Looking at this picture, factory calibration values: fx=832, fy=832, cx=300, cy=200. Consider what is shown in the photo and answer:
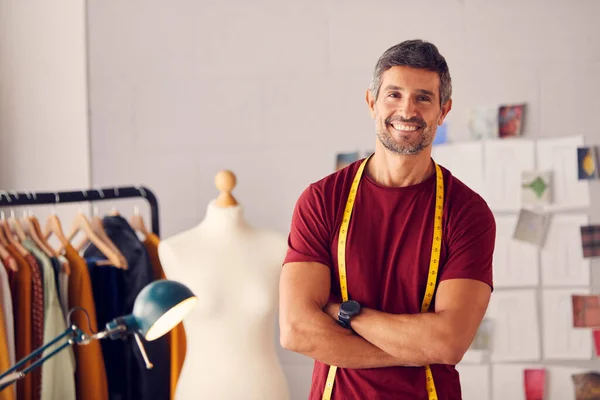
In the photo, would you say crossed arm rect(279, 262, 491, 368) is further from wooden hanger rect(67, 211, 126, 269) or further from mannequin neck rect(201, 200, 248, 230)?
wooden hanger rect(67, 211, 126, 269)

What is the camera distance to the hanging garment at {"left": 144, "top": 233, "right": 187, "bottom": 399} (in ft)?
9.54

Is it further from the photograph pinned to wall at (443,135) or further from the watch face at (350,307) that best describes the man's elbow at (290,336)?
the photograph pinned to wall at (443,135)

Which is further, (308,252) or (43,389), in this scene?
(43,389)

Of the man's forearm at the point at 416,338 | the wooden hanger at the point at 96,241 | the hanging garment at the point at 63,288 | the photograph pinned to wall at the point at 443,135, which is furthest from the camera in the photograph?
the photograph pinned to wall at the point at 443,135

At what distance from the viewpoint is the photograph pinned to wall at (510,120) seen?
3238 millimetres

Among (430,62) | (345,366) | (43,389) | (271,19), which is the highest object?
(271,19)

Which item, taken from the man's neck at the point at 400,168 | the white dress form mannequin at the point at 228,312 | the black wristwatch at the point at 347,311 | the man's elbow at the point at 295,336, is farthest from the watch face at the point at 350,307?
the white dress form mannequin at the point at 228,312

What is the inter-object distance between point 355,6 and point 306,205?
1.58 meters

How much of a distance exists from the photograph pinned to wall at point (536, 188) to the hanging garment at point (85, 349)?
1.67m

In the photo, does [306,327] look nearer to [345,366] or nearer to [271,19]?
[345,366]

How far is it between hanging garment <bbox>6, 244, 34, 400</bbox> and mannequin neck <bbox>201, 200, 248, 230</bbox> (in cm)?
60

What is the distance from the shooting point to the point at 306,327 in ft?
6.28

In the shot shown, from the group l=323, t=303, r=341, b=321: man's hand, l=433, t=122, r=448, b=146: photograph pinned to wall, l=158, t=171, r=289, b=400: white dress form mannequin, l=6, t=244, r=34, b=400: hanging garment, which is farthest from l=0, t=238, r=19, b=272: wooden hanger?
l=433, t=122, r=448, b=146: photograph pinned to wall

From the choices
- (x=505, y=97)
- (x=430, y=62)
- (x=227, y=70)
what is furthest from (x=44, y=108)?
(x=430, y=62)
